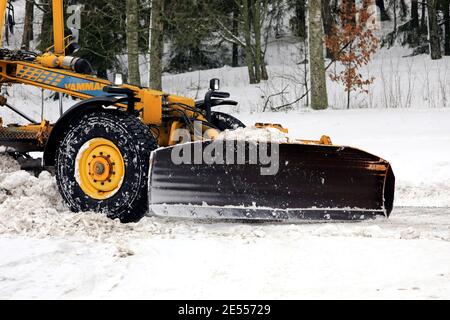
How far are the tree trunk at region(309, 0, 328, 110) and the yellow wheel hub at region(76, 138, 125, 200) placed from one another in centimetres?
871

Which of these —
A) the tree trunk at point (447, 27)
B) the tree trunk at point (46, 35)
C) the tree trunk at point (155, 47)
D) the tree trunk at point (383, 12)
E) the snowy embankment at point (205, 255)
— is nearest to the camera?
the snowy embankment at point (205, 255)

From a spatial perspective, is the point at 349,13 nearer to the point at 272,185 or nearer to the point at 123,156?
the point at 272,185

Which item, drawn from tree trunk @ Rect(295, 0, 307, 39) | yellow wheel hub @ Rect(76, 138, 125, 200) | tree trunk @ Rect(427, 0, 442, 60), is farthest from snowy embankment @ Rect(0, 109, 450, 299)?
tree trunk @ Rect(295, 0, 307, 39)

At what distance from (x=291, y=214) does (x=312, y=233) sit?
42 centimetres

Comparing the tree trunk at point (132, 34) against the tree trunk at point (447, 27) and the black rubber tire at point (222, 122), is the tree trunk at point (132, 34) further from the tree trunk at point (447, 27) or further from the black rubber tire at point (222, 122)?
the tree trunk at point (447, 27)

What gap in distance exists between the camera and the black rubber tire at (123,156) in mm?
5102

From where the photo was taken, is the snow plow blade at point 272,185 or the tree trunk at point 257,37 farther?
the tree trunk at point 257,37

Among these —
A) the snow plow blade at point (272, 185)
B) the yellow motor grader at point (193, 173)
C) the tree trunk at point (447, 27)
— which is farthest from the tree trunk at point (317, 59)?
the tree trunk at point (447, 27)

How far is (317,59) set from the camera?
1370 centimetres

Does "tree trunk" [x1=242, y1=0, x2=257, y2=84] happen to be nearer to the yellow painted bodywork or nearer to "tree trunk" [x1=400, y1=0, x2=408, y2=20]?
"tree trunk" [x1=400, y1=0, x2=408, y2=20]

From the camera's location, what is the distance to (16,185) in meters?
5.92

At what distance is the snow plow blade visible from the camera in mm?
4988
